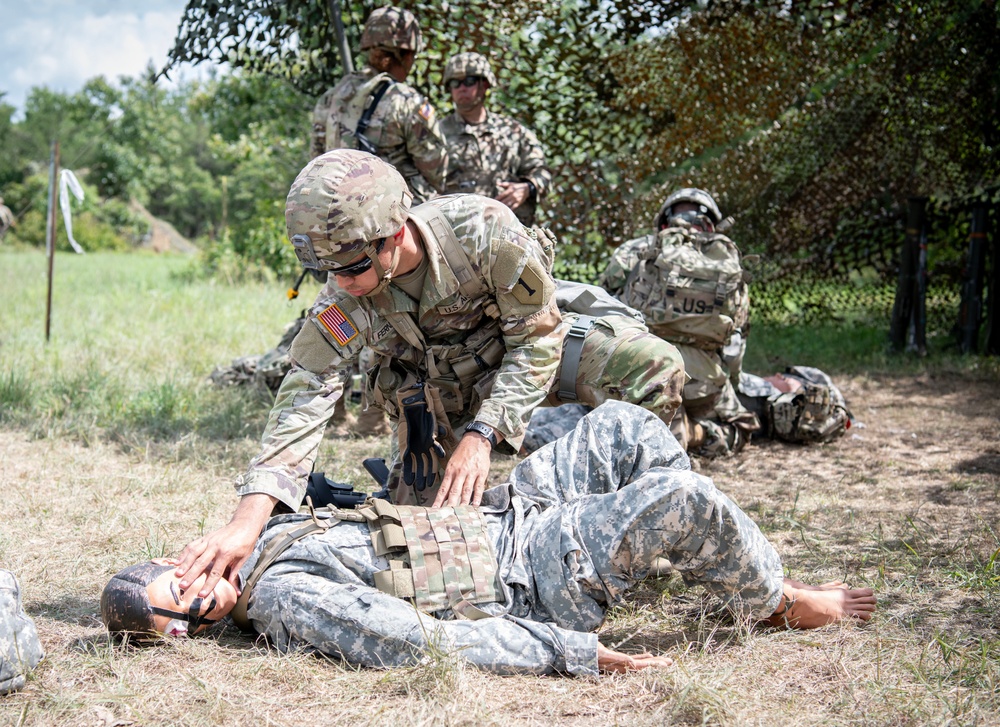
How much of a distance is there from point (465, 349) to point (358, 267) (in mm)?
637

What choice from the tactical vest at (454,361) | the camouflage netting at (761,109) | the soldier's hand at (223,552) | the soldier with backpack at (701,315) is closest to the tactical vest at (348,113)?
the camouflage netting at (761,109)

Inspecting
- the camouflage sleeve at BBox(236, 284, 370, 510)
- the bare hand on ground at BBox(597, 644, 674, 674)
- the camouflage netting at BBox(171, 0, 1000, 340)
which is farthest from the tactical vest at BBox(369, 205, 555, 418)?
the camouflage netting at BBox(171, 0, 1000, 340)

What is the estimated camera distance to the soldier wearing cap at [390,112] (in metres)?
4.73

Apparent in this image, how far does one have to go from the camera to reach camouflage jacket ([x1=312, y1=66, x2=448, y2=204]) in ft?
15.5

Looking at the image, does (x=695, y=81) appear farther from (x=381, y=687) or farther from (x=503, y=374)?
(x=381, y=687)

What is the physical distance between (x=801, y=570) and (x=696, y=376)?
162cm

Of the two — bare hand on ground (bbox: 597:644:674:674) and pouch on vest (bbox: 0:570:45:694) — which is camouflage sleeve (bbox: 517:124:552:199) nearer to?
bare hand on ground (bbox: 597:644:674:674)

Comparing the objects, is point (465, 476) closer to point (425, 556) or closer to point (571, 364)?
point (425, 556)

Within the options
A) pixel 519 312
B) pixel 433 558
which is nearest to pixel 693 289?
pixel 519 312

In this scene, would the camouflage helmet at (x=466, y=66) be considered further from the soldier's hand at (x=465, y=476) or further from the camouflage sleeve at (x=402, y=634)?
the camouflage sleeve at (x=402, y=634)

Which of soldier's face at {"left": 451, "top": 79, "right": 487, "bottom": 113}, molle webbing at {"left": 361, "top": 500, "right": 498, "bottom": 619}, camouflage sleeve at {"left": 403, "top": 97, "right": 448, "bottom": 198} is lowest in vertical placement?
molle webbing at {"left": 361, "top": 500, "right": 498, "bottom": 619}

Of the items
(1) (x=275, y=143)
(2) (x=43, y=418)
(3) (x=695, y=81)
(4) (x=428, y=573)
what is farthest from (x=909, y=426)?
(1) (x=275, y=143)

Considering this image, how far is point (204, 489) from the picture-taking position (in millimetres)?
3924

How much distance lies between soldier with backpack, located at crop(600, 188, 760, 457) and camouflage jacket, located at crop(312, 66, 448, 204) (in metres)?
1.25
